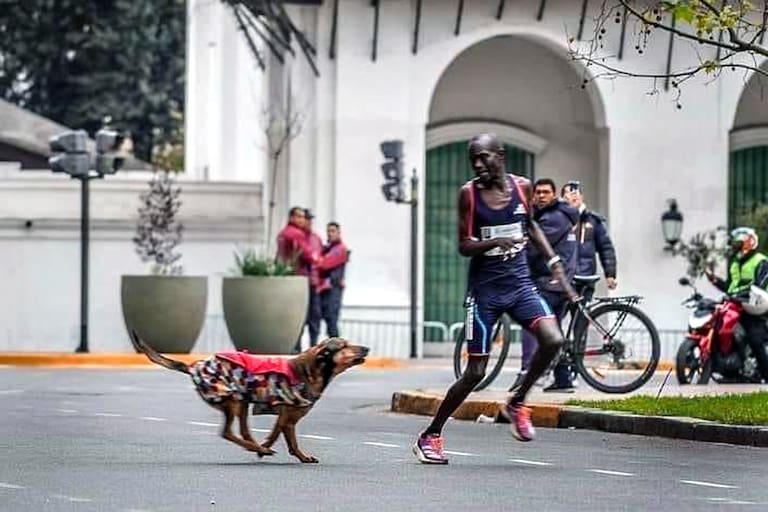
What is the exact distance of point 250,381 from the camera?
12.1 metres

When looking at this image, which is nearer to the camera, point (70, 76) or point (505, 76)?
→ point (505, 76)

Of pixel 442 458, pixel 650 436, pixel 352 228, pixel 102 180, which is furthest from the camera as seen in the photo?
pixel 102 180

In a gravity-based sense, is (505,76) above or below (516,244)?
above

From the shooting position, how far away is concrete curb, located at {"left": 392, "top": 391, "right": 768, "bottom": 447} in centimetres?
1436

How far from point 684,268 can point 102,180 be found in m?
9.03

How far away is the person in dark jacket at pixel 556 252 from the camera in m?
17.7

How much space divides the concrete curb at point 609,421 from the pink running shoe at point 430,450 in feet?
8.70

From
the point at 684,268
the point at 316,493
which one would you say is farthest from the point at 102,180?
the point at 316,493

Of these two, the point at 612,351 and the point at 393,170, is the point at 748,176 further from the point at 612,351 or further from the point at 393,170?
the point at 612,351

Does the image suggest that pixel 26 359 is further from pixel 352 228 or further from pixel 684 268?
pixel 684 268

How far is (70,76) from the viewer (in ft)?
184

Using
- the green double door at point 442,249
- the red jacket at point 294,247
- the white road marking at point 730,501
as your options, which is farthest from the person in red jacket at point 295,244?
the white road marking at point 730,501

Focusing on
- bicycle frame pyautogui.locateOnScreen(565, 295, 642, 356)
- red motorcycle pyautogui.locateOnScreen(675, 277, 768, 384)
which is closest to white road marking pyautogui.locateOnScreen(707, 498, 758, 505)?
A: bicycle frame pyautogui.locateOnScreen(565, 295, 642, 356)

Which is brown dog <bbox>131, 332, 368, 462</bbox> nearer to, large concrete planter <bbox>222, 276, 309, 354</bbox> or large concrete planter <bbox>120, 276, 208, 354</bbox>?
large concrete planter <bbox>222, 276, 309, 354</bbox>
